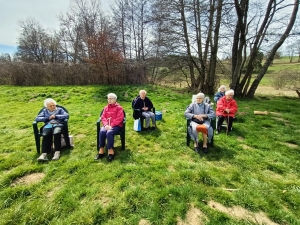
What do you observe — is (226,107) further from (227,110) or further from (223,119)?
(223,119)

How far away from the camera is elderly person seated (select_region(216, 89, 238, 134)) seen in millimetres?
4242

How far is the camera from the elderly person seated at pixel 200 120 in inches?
134

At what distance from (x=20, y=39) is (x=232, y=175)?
26.0m

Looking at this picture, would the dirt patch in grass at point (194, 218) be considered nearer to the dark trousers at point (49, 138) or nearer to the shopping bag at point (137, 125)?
the dark trousers at point (49, 138)

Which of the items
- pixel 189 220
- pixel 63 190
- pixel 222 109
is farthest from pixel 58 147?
pixel 222 109

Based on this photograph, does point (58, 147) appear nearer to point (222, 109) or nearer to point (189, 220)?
point (189, 220)

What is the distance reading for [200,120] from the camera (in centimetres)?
354

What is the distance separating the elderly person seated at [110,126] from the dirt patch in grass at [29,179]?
0.90 m

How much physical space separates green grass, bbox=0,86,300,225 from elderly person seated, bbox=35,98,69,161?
0.65 feet

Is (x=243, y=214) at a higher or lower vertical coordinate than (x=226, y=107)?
lower

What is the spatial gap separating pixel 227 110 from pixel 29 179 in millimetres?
4319

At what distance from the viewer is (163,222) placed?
1788 millimetres

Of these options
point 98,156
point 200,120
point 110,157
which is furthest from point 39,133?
point 200,120

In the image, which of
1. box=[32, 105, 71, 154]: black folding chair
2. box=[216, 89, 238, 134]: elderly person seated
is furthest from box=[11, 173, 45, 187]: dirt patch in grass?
box=[216, 89, 238, 134]: elderly person seated
